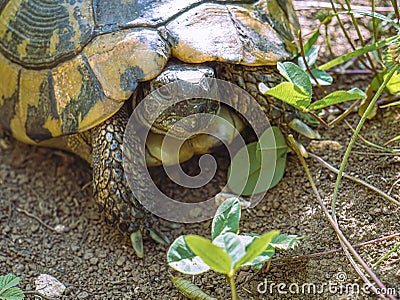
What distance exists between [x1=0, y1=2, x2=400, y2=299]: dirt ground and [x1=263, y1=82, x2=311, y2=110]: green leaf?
448mm

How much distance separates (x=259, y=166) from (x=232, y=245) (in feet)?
2.99

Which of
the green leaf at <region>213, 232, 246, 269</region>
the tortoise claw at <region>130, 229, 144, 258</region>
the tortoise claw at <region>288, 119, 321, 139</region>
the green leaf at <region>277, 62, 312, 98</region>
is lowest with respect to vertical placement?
the tortoise claw at <region>130, 229, 144, 258</region>

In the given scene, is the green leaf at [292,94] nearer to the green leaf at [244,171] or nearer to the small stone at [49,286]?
the green leaf at [244,171]

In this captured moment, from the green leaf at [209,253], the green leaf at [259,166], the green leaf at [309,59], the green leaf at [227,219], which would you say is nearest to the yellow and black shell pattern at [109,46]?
the green leaf at [309,59]

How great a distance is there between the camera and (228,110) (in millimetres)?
2742

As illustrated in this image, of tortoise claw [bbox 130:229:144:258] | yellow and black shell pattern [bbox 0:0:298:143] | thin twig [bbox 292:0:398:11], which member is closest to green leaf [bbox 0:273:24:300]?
tortoise claw [bbox 130:229:144:258]

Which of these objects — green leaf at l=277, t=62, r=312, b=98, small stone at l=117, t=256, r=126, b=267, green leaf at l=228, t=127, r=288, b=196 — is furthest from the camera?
green leaf at l=228, t=127, r=288, b=196

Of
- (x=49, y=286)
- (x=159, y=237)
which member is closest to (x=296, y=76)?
(x=159, y=237)

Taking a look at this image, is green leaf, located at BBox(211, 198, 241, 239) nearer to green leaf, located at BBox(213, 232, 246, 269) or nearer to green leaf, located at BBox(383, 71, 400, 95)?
green leaf, located at BBox(213, 232, 246, 269)

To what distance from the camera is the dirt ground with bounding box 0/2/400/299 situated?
2154 mm

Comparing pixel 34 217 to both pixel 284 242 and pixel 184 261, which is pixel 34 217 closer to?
pixel 184 261

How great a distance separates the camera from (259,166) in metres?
2.66

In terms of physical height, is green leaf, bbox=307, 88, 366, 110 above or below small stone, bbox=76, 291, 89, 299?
above

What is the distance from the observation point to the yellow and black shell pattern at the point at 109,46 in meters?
2.50
